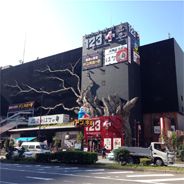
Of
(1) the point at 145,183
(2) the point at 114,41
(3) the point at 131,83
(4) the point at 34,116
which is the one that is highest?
(2) the point at 114,41

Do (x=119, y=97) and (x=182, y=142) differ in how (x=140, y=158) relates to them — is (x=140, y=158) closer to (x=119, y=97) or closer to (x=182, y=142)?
(x=182, y=142)

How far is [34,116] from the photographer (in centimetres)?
5572

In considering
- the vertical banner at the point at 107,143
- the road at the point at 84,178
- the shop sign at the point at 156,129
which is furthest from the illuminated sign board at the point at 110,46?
the road at the point at 84,178

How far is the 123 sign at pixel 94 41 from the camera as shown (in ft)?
151

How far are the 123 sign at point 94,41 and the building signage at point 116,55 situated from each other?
2.45 metres

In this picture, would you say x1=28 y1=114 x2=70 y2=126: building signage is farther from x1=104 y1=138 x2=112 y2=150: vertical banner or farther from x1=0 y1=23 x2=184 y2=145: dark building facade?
x1=104 y1=138 x2=112 y2=150: vertical banner

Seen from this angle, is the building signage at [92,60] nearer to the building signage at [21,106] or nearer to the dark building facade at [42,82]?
the dark building facade at [42,82]

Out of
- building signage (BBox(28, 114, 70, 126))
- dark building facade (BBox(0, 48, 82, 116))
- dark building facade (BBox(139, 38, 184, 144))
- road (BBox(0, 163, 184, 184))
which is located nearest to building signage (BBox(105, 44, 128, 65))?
dark building facade (BBox(139, 38, 184, 144))

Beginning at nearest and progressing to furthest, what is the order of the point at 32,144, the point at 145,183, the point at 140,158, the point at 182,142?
1. the point at 145,183
2. the point at 140,158
3. the point at 182,142
4. the point at 32,144

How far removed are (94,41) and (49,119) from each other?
53.2 feet

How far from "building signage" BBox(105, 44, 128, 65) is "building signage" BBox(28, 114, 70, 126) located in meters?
12.3

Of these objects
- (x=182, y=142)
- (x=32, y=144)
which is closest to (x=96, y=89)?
(x=32, y=144)

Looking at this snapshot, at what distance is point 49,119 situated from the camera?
49906mm

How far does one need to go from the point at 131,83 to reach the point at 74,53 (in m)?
15.1
